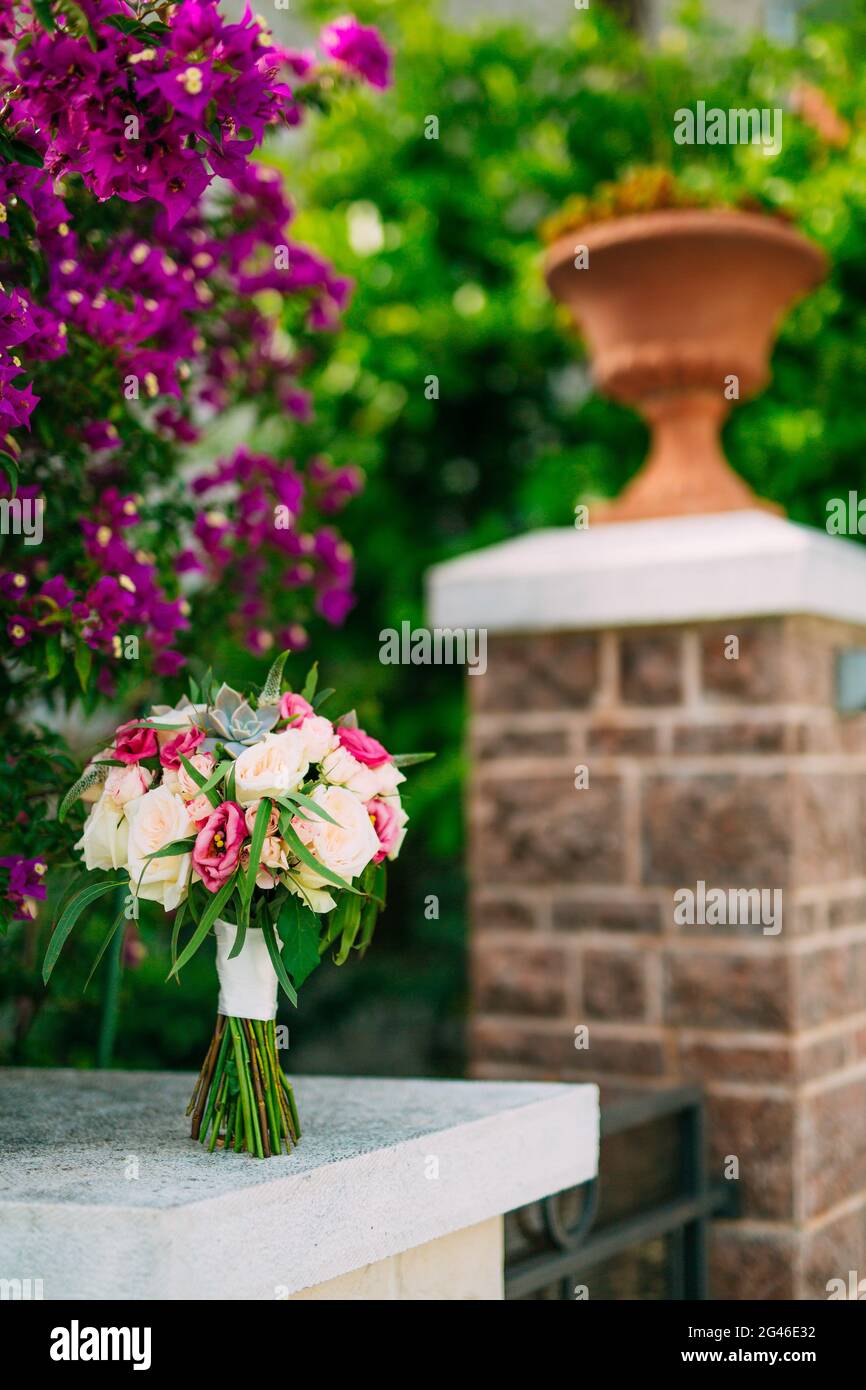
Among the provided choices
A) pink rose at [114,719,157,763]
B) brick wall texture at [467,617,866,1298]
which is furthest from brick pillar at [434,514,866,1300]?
pink rose at [114,719,157,763]

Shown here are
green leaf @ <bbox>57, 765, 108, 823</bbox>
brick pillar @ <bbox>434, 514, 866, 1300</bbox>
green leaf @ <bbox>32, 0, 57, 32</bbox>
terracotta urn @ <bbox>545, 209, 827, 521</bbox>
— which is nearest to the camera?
green leaf @ <bbox>32, 0, 57, 32</bbox>

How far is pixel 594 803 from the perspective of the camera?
9.82 feet

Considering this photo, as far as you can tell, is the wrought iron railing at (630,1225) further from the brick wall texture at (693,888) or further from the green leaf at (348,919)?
the green leaf at (348,919)

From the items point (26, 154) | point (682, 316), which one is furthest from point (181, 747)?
point (682, 316)

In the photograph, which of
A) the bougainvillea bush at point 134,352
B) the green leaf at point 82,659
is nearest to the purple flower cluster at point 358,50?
the bougainvillea bush at point 134,352

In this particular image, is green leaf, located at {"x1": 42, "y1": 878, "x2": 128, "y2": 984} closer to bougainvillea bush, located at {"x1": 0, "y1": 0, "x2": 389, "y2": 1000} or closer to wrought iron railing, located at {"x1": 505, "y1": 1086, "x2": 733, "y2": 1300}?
bougainvillea bush, located at {"x1": 0, "y1": 0, "x2": 389, "y2": 1000}

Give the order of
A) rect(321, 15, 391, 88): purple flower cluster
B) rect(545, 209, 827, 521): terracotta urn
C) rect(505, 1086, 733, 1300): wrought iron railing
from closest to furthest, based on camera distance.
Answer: rect(505, 1086, 733, 1300): wrought iron railing, rect(321, 15, 391, 88): purple flower cluster, rect(545, 209, 827, 521): terracotta urn

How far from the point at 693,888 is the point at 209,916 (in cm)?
151

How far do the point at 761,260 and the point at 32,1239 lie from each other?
2.42m

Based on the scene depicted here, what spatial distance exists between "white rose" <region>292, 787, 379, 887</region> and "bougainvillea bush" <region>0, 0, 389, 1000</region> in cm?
43

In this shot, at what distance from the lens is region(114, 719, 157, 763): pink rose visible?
1.70 m

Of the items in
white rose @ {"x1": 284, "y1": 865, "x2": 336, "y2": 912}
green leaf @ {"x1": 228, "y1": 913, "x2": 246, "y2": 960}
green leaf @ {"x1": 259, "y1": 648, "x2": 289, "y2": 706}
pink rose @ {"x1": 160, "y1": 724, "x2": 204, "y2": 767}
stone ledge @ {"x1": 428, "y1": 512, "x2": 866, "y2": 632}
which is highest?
stone ledge @ {"x1": 428, "y1": 512, "x2": 866, "y2": 632}

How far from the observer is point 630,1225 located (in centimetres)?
253

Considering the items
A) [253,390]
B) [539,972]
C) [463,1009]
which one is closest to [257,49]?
[253,390]
